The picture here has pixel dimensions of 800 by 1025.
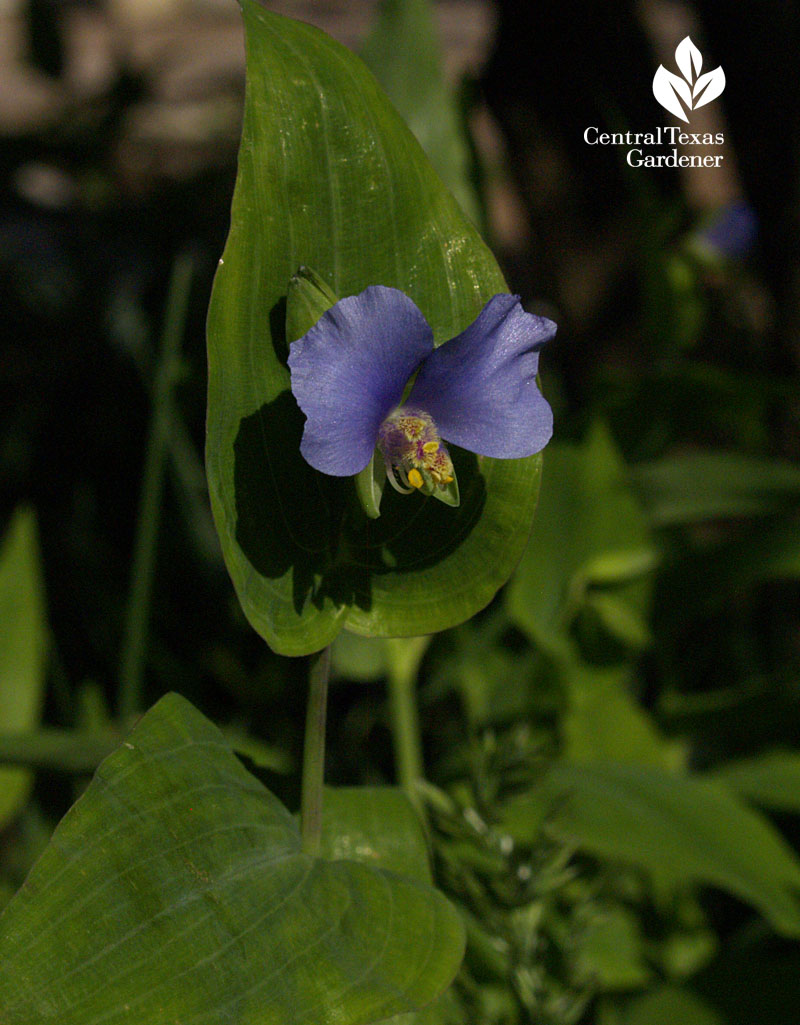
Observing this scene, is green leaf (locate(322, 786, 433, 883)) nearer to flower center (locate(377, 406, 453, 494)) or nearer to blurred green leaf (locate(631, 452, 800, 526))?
flower center (locate(377, 406, 453, 494))

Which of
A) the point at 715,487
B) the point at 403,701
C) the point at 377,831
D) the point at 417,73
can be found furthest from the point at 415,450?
the point at 417,73

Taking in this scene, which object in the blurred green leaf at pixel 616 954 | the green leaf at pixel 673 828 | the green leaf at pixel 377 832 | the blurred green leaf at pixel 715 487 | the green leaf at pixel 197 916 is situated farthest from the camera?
the blurred green leaf at pixel 715 487

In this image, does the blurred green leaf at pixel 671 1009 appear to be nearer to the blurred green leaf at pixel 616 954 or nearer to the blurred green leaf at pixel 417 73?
the blurred green leaf at pixel 616 954

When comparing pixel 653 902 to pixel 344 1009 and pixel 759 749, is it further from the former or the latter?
pixel 344 1009

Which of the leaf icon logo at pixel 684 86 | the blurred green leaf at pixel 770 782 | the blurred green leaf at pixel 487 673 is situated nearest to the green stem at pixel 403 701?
the blurred green leaf at pixel 487 673

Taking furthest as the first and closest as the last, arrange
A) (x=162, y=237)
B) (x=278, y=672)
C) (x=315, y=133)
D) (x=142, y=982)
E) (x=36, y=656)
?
(x=162, y=237) → (x=278, y=672) → (x=36, y=656) → (x=315, y=133) → (x=142, y=982)

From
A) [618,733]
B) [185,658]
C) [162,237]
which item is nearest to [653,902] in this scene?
[618,733]
